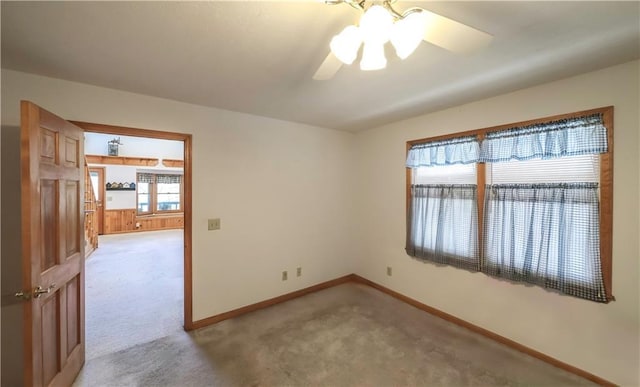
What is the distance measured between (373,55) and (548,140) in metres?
1.93

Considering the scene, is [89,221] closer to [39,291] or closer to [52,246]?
[52,246]

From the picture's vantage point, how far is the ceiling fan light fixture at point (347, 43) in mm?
1020

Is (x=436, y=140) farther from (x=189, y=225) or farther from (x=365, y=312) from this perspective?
Answer: (x=189, y=225)

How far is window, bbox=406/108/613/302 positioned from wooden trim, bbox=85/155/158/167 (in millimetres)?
8883

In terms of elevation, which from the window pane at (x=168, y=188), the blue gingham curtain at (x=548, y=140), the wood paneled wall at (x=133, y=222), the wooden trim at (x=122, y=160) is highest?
the wooden trim at (x=122, y=160)

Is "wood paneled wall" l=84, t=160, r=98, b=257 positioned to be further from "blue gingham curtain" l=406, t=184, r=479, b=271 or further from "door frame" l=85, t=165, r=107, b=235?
"blue gingham curtain" l=406, t=184, r=479, b=271

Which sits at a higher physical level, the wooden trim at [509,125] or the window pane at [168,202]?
the wooden trim at [509,125]

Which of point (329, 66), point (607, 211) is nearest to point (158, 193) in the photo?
point (329, 66)

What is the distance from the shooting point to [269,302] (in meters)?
3.15

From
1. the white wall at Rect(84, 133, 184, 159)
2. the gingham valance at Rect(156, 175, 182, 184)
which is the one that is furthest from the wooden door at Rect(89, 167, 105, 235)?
the gingham valance at Rect(156, 175, 182, 184)

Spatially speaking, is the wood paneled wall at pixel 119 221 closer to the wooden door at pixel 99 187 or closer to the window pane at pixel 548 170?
the wooden door at pixel 99 187

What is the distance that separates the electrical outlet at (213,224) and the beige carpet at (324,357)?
40.9 inches

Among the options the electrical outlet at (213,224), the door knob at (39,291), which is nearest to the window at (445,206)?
the electrical outlet at (213,224)

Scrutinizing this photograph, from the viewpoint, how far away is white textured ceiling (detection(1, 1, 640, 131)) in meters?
1.25
